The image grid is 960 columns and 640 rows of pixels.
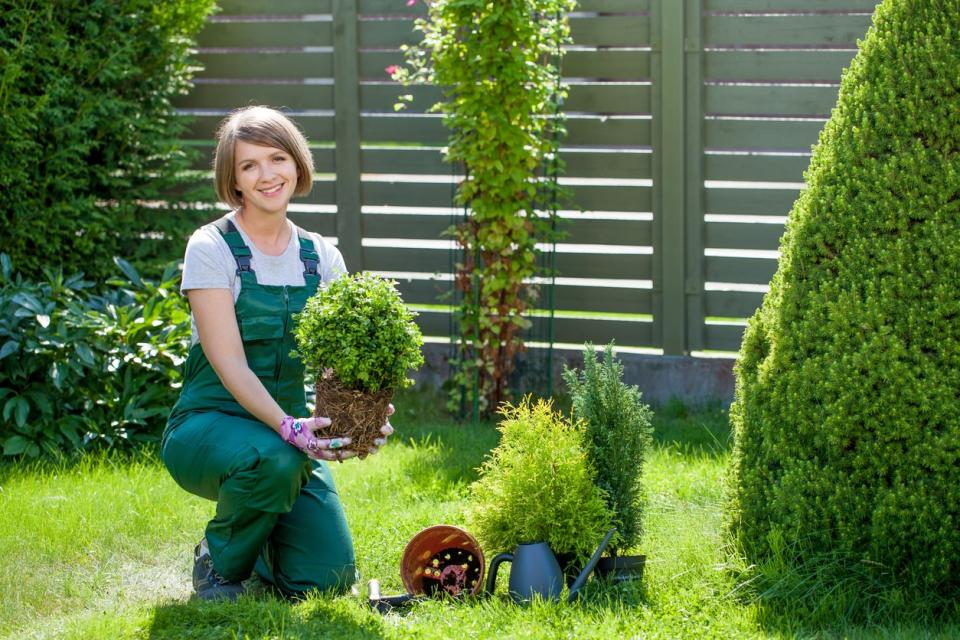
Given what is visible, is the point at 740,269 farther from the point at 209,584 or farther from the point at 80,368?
the point at 209,584

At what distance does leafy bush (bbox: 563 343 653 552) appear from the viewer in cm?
387

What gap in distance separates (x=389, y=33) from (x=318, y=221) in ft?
3.77

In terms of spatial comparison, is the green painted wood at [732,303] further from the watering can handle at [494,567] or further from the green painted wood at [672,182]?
the watering can handle at [494,567]

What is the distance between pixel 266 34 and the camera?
693 centimetres

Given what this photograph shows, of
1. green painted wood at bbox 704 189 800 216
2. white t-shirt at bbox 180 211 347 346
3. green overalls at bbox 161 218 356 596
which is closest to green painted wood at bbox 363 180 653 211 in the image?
green painted wood at bbox 704 189 800 216

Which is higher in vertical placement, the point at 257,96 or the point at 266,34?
the point at 266,34

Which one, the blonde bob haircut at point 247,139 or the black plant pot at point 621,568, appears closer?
the black plant pot at point 621,568

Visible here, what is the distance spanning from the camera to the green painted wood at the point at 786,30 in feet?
19.3

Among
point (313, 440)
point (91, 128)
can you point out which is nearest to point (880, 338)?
point (313, 440)

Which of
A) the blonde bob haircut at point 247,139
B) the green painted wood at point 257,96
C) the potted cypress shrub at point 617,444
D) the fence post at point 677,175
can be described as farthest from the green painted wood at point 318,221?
the potted cypress shrub at point 617,444


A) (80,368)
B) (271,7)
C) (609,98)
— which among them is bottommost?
(80,368)

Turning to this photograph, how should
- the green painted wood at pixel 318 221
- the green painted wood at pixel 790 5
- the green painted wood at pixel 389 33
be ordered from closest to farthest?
the green painted wood at pixel 790 5
the green painted wood at pixel 389 33
the green painted wood at pixel 318 221

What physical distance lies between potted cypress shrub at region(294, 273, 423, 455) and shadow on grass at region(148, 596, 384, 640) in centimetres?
51

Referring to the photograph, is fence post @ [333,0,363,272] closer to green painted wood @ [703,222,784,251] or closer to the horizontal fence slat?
the horizontal fence slat
